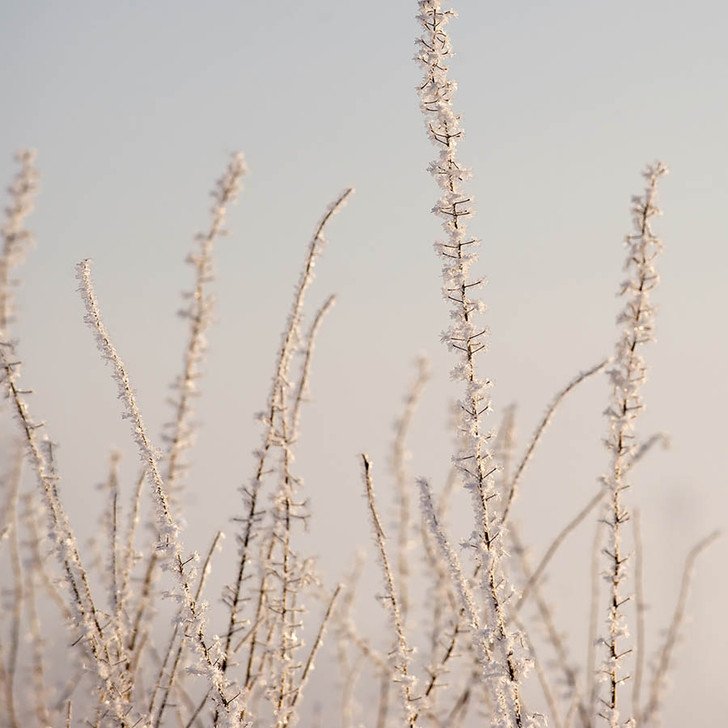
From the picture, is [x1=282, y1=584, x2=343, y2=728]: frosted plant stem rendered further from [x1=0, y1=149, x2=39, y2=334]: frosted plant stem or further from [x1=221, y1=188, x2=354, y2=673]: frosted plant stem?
[x1=0, y1=149, x2=39, y2=334]: frosted plant stem

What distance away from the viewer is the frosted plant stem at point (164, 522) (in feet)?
5.98

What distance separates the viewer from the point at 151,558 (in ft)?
9.85

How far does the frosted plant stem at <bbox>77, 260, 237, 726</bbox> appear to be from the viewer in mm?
1821

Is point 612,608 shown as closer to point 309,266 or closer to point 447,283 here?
point 447,283

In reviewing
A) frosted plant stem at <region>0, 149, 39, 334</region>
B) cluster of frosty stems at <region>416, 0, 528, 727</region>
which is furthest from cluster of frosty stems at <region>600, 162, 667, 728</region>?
frosted plant stem at <region>0, 149, 39, 334</region>

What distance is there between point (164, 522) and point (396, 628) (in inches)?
26.5

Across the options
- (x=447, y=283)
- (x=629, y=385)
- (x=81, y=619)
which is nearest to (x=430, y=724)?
(x=81, y=619)

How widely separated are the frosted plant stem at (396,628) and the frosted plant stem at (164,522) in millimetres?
449

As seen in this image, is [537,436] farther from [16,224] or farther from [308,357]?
[16,224]

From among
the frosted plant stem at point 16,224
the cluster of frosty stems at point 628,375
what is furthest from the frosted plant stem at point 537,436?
the frosted plant stem at point 16,224

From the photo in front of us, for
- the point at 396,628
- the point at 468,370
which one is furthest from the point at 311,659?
the point at 468,370

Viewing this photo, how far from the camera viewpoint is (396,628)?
6.77 ft

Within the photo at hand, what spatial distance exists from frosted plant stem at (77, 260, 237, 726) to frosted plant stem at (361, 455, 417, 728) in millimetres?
449

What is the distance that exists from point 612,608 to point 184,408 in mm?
1845
